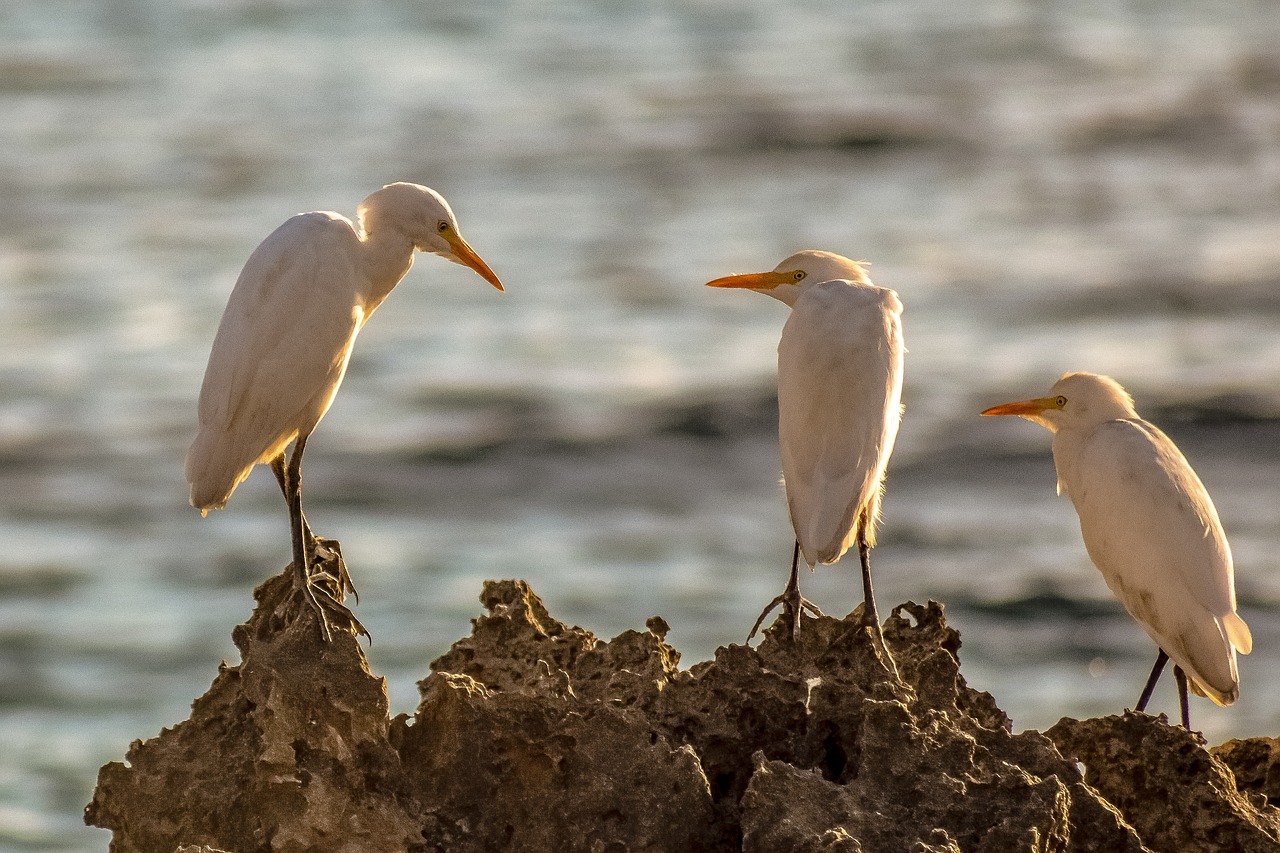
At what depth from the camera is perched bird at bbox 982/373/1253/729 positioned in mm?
7902

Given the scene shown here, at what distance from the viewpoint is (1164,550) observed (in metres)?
7.95

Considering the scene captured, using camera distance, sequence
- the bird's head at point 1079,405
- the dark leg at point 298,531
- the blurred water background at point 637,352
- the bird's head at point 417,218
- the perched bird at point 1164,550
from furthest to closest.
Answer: the blurred water background at point 637,352 → the bird's head at point 1079,405 → the bird's head at point 417,218 → the perched bird at point 1164,550 → the dark leg at point 298,531

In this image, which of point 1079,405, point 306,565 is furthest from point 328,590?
point 1079,405

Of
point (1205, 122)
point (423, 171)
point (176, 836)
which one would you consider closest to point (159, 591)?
point (423, 171)

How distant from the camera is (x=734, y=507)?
2342 centimetres

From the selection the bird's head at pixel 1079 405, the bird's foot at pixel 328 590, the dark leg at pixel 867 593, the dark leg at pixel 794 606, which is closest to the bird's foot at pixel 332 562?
the bird's foot at pixel 328 590

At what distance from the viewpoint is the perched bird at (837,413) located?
712 centimetres

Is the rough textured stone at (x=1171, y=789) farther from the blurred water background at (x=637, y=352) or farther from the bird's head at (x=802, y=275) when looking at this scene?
the blurred water background at (x=637, y=352)

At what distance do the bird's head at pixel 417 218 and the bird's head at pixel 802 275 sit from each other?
3.37ft

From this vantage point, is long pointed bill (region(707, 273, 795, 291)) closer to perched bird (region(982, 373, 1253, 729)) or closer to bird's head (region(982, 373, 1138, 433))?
bird's head (region(982, 373, 1138, 433))

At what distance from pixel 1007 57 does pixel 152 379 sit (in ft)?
60.8

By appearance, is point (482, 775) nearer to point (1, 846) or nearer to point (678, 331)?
point (1, 846)

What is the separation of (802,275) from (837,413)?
101cm

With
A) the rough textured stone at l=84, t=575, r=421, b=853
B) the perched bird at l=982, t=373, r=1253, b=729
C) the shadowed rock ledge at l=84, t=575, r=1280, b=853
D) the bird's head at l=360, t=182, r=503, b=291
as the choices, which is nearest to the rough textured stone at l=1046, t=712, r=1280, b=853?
the shadowed rock ledge at l=84, t=575, r=1280, b=853
